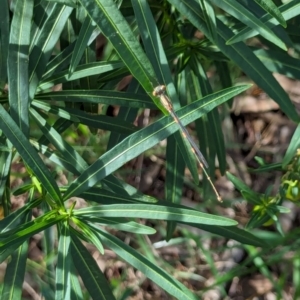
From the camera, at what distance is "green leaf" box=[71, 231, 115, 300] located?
1.03m

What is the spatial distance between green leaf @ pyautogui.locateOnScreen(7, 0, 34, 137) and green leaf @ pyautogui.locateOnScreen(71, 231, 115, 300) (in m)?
0.25

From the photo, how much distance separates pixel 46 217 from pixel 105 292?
19cm

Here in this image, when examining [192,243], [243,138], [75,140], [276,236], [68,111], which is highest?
[68,111]

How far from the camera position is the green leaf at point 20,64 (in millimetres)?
986

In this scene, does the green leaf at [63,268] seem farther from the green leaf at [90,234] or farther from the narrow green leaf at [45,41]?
the narrow green leaf at [45,41]

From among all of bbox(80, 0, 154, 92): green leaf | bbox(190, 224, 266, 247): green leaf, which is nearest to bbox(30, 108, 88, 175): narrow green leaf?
bbox(190, 224, 266, 247): green leaf

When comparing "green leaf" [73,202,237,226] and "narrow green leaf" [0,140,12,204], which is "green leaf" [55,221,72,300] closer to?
"green leaf" [73,202,237,226]

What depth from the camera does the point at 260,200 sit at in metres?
1.37

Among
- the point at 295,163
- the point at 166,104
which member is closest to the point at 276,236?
the point at 295,163

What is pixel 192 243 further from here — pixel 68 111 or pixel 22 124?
pixel 22 124

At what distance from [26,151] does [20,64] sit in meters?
0.18

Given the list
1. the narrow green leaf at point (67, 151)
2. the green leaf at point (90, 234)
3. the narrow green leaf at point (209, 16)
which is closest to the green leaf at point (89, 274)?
the green leaf at point (90, 234)

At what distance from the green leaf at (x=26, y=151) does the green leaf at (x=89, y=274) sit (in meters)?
0.12

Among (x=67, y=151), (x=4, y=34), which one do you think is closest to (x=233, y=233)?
(x=67, y=151)
